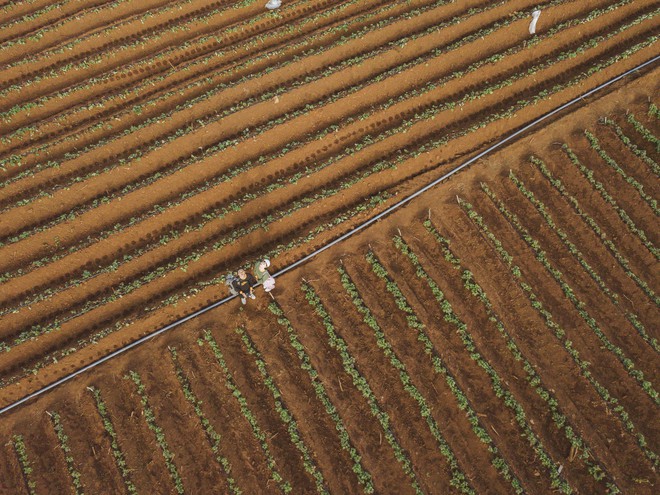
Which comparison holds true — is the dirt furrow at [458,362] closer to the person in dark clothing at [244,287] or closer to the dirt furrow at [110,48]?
the person in dark clothing at [244,287]

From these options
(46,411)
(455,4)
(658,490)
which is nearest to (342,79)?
(455,4)

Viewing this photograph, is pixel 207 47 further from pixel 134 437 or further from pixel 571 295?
pixel 571 295

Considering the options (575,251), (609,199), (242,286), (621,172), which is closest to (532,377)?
(575,251)

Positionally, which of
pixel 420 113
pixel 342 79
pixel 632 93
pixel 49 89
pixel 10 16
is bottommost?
pixel 632 93

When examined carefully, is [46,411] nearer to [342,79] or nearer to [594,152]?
[342,79]

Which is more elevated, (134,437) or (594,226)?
(134,437)

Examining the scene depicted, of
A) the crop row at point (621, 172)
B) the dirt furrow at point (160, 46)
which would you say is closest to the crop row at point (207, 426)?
the dirt furrow at point (160, 46)
